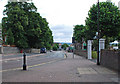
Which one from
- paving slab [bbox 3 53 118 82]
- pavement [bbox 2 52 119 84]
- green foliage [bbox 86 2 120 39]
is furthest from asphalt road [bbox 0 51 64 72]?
green foliage [bbox 86 2 120 39]

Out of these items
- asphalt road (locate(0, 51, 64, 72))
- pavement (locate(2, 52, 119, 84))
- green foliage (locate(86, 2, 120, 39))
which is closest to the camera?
pavement (locate(2, 52, 119, 84))

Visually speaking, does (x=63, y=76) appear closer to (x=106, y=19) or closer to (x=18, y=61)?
(x=18, y=61)

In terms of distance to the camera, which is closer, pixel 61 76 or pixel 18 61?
pixel 61 76

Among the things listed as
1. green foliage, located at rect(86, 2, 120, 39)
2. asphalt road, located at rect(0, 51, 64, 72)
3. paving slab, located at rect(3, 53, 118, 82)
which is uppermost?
green foliage, located at rect(86, 2, 120, 39)

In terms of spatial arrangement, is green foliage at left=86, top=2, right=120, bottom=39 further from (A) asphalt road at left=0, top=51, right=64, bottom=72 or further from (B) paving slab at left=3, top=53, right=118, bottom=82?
(B) paving slab at left=3, top=53, right=118, bottom=82

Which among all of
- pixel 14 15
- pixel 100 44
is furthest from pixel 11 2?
pixel 100 44

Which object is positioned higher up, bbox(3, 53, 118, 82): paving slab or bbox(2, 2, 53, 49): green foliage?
bbox(2, 2, 53, 49): green foliage

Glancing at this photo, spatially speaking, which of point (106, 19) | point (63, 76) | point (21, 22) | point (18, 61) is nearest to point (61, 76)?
point (63, 76)

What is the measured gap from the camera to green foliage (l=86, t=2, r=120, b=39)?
1438 inches

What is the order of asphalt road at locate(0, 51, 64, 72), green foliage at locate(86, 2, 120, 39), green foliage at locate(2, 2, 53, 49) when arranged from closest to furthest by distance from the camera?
asphalt road at locate(0, 51, 64, 72) → green foliage at locate(86, 2, 120, 39) → green foliage at locate(2, 2, 53, 49)

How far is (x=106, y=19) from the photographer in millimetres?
36375

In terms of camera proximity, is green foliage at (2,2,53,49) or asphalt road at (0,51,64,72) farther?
green foliage at (2,2,53,49)

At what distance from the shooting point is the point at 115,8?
3722cm

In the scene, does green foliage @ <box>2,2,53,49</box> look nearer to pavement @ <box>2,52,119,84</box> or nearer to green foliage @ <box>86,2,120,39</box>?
green foliage @ <box>86,2,120,39</box>
